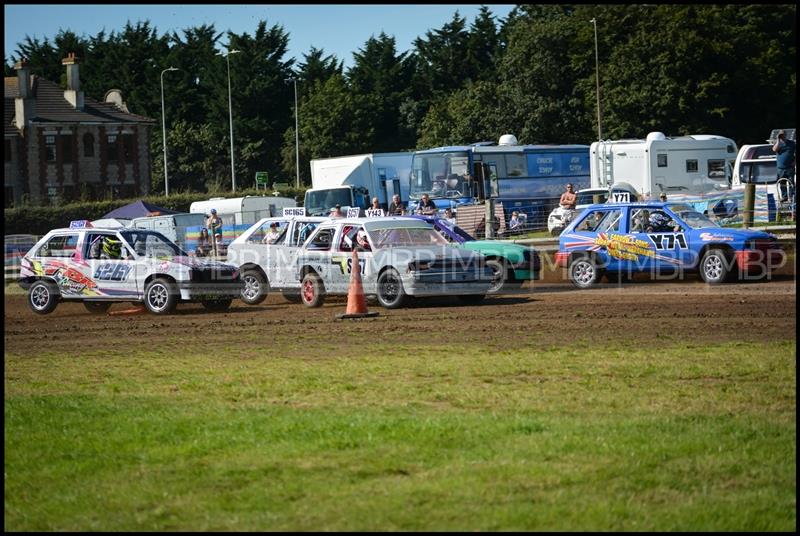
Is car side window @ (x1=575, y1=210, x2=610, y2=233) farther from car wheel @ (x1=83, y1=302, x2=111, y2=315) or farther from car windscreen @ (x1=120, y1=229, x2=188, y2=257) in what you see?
car wheel @ (x1=83, y1=302, x2=111, y2=315)

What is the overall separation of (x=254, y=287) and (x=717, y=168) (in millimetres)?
24367

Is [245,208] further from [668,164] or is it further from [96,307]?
[96,307]

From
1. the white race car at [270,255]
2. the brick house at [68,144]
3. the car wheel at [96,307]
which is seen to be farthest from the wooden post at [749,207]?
the brick house at [68,144]

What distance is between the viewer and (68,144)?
66312 millimetres

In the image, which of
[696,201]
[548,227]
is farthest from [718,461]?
[548,227]

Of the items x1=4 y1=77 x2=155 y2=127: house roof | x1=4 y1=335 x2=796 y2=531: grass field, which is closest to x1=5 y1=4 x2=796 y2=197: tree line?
x1=4 y1=77 x2=155 y2=127: house roof

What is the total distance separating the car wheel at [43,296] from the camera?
20609 millimetres

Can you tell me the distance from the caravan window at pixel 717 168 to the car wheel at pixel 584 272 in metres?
20.8

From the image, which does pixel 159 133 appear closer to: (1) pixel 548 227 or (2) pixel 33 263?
(1) pixel 548 227

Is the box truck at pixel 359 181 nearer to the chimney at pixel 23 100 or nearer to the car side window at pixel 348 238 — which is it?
the car side window at pixel 348 238

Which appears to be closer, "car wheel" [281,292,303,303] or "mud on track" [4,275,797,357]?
"mud on track" [4,275,797,357]

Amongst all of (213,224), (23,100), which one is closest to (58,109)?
(23,100)

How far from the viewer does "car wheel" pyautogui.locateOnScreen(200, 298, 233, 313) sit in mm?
20375

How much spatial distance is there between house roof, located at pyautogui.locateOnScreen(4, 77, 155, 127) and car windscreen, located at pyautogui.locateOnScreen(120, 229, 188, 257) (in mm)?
47254
